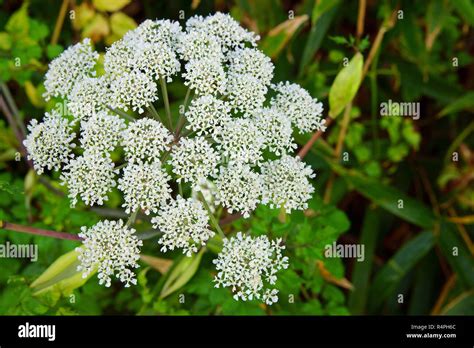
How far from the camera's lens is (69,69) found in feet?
6.00

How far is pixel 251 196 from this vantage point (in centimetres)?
170

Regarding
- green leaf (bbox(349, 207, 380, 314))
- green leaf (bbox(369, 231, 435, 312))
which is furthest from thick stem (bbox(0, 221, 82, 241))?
green leaf (bbox(369, 231, 435, 312))

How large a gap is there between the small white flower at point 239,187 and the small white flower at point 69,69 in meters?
0.55

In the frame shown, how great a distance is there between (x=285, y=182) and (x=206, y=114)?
0.32 metres

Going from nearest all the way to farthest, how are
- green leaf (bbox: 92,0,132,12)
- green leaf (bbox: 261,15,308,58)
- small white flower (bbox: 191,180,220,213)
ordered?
small white flower (bbox: 191,180,220,213)
green leaf (bbox: 92,0,132,12)
green leaf (bbox: 261,15,308,58)

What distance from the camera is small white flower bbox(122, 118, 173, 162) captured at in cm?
164

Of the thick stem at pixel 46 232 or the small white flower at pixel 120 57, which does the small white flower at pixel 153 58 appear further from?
the thick stem at pixel 46 232

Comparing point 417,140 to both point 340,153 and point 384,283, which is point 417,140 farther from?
point 384,283

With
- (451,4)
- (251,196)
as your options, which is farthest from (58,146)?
(451,4)

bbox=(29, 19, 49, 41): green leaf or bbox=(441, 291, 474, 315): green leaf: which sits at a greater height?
bbox=(29, 19, 49, 41): green leaf

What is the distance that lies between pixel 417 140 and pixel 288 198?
1.38 meters

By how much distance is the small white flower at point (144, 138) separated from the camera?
164 centimetres

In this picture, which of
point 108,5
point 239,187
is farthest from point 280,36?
point 239,187

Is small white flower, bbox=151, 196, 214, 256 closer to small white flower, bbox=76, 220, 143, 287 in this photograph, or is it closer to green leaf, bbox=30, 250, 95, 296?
small white flower, bbox=76, 220, 143, 287
